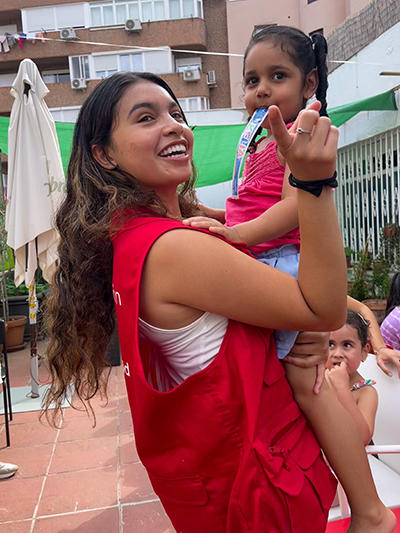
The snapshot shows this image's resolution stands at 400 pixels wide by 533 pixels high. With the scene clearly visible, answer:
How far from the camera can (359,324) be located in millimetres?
2127

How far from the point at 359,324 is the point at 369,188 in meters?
5.37

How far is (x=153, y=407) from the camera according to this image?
1028 mm

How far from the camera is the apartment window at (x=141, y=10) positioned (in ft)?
70.2

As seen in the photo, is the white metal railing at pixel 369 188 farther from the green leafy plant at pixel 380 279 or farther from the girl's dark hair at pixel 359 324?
the girl's dark hair at pixel 359 324

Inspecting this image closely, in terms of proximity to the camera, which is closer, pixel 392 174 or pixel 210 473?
pixel 210 473

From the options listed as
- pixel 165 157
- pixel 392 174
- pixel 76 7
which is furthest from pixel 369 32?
pixel 76 7

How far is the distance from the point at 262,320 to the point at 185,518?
47cm

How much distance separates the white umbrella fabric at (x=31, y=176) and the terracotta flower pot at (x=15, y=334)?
87.7 inches

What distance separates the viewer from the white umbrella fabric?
4.51 m

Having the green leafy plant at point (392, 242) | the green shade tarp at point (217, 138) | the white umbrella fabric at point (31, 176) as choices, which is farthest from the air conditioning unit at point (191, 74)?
the white umbrella fabric at point (31, 176)

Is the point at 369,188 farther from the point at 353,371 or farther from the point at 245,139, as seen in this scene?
the point at 245,139

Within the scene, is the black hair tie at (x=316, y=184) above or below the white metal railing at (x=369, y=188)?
above

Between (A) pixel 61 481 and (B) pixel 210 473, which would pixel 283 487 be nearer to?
(B) pixel 210 473

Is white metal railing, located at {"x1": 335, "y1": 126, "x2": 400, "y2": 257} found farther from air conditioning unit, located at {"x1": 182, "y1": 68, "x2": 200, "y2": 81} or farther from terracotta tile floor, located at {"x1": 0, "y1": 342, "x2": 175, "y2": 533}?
air conditioning unit, located at {"x1": 182, "y1": 68, "x2": 200, "y2": 81}
